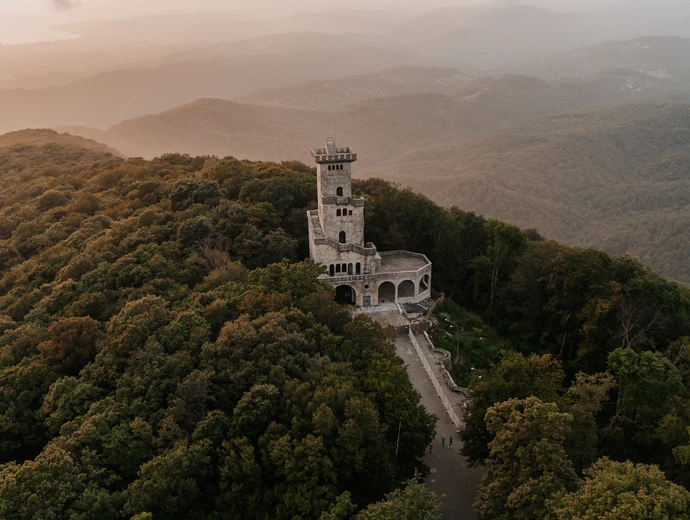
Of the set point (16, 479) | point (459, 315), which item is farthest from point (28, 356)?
point (459, 315)

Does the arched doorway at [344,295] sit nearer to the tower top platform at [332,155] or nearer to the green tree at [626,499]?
the tower top platform at [332,155]

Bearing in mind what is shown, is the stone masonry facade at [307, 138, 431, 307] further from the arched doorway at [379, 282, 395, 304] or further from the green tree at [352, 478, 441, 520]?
the green tree at [352, 478, 441, 520]

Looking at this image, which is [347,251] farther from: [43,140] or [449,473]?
[43,140]

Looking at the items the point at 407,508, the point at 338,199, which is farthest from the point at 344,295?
the point at 407,508

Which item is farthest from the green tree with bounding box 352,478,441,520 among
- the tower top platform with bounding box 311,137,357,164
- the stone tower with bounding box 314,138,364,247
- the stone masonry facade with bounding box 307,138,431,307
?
the tower top platform with bounding box 311,137,357,164

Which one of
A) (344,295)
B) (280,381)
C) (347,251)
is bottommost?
(344,295)

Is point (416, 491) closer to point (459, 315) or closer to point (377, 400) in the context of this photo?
point (377, 400)

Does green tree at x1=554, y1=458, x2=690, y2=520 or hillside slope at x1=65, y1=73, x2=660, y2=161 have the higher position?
green tree at x1=554, y1=458, x2=690, y2=520
